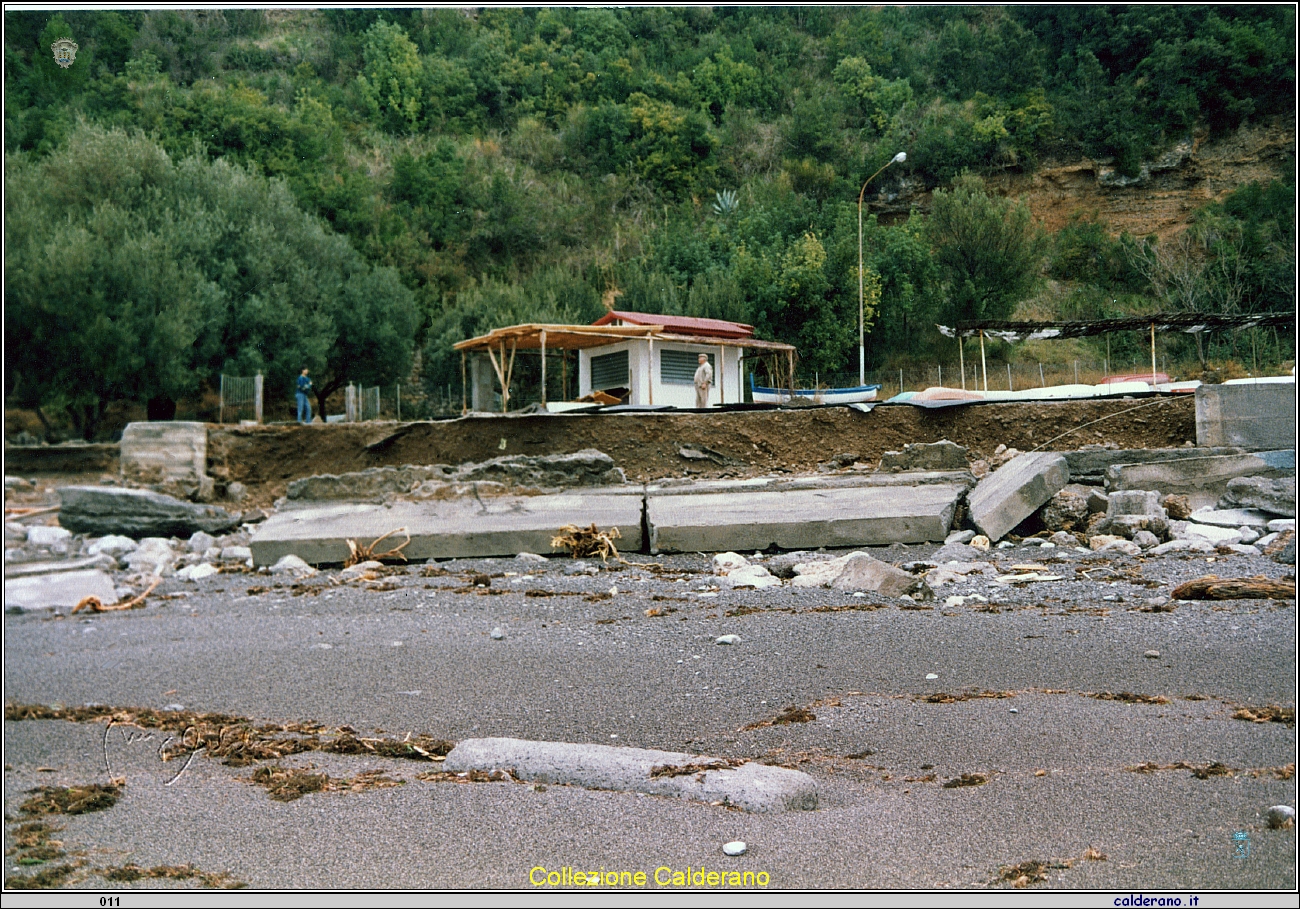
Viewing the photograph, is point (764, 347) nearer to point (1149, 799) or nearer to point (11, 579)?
point (1149, 799)

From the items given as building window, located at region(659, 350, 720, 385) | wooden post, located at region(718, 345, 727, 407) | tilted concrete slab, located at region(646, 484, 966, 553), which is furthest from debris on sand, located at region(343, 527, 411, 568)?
wooden post, located at region(718, 345, 727, 407)

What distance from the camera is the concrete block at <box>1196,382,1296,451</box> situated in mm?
2857

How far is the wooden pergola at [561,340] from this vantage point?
9.93 ft

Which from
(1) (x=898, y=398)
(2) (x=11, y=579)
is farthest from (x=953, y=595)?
(2) (x=11, y=579)

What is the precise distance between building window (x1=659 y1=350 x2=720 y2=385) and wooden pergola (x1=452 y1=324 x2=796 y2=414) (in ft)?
0.16

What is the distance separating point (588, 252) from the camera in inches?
129

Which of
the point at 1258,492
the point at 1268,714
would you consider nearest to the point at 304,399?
the point at 1268,714

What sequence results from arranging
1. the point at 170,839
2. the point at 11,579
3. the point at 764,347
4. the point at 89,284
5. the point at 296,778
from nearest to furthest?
the point at 170,839
the point at 296,778
the point at 89,284
the point at 11,579
the point at 764,347

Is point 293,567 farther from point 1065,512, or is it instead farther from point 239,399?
point 1065,512

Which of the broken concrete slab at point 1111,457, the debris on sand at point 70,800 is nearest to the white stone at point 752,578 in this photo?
the broken concrete slab at point 1111,457

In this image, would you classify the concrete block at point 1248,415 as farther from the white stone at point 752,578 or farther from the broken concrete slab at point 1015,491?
the white stone at point 752,578

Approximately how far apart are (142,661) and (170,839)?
1.37m

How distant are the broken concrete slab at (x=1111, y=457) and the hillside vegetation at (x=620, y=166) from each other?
2.18 feet

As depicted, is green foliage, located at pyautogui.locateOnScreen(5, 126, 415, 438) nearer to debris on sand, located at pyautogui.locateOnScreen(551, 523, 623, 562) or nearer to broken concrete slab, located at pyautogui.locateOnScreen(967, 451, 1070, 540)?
debris on sand, located at pyautogui.locateOnScreen(551, 523, 623, 562)
